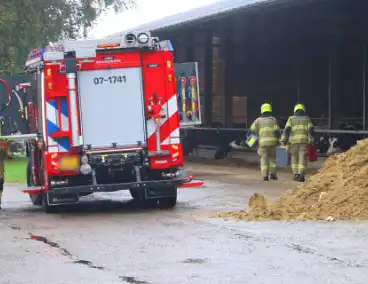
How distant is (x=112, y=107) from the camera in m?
13.1

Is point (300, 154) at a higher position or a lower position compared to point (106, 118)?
lower

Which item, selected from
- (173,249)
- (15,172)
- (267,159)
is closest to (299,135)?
(267,159)

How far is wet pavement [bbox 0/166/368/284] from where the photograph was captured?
779cm

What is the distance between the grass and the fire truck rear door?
1008 centimetres

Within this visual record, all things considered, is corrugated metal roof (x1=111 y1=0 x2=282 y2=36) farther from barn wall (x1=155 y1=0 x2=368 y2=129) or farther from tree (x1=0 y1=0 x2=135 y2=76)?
tree (x1=0 y1=0 x2=135 y2=76)

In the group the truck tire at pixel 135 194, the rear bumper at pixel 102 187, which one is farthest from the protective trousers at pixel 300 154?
the rear bumper at pixel 102 187

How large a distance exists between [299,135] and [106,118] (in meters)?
6.41

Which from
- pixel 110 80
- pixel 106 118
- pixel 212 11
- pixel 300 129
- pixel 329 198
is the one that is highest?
pixel 212 11

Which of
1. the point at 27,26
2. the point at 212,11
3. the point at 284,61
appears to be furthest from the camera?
the point at 27,26

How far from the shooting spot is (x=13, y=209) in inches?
588

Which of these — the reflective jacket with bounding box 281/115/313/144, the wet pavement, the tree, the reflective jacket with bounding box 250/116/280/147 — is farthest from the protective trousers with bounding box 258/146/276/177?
the tree

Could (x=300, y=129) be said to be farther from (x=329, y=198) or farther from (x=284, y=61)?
(x=284, y=61)

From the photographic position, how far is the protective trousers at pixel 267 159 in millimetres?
18641

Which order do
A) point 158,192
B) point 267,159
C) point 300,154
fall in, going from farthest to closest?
point 267,159 → point 300,154 → point 158,192
